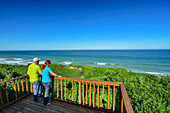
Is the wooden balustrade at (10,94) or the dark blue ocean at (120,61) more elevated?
the wooden balustrade at (10,94)

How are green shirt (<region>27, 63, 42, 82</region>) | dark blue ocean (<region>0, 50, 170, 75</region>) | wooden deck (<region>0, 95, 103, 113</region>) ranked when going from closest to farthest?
wooden deck (<region>0, 95, 103, 113</region>), green shirt (<region>27, 63, 42, 82</region>), dark blue ocean (<region>0, 50, 170, 75</region>)

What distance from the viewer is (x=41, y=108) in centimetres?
320

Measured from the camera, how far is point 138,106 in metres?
2.70

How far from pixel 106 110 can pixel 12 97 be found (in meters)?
3.94

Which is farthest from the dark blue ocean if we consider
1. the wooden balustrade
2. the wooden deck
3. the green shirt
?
the wooden balustrade

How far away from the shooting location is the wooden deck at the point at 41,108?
120 inches

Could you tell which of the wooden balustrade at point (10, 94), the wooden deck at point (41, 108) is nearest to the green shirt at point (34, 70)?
the wooden balustrade at point (10, 94)

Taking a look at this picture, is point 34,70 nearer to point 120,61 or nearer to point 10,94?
point 10,94

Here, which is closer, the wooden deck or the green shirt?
the wooden deck

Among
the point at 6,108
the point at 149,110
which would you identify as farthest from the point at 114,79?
the point at 6,108

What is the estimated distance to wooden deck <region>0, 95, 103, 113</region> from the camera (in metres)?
3.05

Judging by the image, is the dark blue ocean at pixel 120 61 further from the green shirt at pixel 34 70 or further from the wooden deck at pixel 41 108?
the green shirt at pixel 34 70

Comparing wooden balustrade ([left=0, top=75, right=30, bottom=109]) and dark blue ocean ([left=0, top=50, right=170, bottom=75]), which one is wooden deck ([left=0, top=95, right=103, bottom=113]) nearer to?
wooden balustrade ([left=0, top=75, right=30, bottom=109])

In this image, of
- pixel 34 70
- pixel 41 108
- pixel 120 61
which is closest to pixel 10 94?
pixel 41 108
